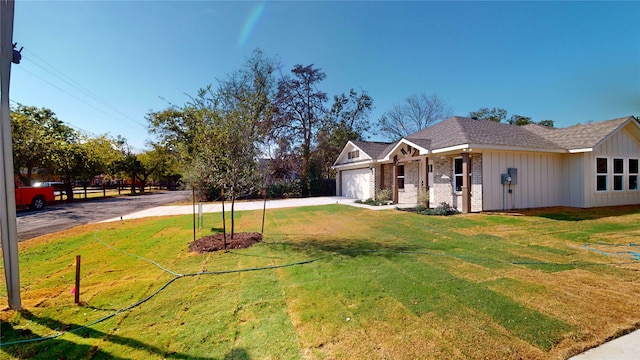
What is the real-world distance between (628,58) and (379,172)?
1456cm

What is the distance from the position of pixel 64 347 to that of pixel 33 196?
19.4 meters

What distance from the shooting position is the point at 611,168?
464 inches

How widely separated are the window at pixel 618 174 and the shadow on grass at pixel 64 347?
57.1ft

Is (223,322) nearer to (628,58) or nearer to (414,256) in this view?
(414,256)

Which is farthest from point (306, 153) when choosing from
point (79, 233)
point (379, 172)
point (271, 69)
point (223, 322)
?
point (223, 322)

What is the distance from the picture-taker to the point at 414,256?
5262 mm

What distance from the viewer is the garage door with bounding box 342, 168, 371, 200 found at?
18250 millimetres

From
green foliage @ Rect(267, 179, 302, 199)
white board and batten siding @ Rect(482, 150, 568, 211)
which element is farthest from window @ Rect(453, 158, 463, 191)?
green foliage @ Rect(267, 179, 302, 199)

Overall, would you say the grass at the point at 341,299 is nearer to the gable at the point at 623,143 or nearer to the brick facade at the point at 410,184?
the gable at the point at 623,143

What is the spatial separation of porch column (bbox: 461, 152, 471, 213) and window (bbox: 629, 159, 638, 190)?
9018mm

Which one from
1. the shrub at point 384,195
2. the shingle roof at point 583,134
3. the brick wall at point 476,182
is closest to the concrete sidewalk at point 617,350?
the brick wall at point 476,182

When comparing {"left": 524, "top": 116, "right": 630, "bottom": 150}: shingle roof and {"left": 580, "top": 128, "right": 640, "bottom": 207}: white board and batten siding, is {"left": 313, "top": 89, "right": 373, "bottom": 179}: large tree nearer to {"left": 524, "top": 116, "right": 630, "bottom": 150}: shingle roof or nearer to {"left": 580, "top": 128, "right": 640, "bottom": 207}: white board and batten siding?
{"left": 524, "top": 116, "right": 630, "bottom": 150}: shingle roof

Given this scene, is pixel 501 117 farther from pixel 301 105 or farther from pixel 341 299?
pixel 341 299

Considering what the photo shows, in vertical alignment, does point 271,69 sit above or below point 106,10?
above
